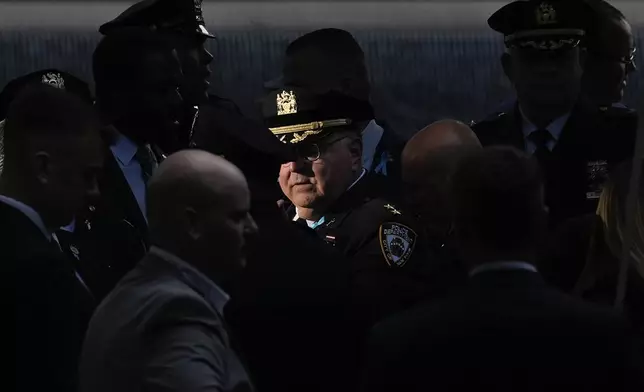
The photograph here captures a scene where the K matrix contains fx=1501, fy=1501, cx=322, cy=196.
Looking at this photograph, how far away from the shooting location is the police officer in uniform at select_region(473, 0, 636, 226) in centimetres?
405

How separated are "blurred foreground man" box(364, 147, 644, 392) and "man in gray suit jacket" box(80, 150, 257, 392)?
11.3 inches

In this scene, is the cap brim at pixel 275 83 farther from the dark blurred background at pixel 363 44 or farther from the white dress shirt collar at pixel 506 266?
the white dress shirt collar at pixel 506 266

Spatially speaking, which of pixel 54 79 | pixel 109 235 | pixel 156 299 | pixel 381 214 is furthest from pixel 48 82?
pixel 156 299

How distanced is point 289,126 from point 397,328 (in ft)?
5.19

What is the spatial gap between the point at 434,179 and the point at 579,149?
663 mm

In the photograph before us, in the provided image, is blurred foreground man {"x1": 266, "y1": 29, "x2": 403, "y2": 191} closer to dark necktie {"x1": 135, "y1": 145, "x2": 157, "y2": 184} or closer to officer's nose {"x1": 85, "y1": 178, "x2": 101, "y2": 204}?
dark necktie {"x1": 135, "y1": 145, "x2": 157, "y2": 184}

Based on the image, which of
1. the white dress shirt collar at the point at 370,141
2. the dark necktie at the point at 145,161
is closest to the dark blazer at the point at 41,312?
the dark necktie at the point at 145,161

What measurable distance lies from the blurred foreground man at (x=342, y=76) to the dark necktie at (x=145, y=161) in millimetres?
602

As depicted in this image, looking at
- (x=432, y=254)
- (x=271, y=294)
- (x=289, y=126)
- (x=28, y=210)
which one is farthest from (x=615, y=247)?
(x=28, y=210)

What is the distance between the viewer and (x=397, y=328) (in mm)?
2498

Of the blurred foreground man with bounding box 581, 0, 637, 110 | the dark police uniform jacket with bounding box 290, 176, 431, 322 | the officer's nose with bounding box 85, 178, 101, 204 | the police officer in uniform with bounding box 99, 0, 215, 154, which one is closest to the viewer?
the officer's nose with bounding box 85, 178, 101, 204

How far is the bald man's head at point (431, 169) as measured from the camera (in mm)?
3568

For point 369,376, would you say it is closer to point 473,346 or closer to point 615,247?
point 473,346

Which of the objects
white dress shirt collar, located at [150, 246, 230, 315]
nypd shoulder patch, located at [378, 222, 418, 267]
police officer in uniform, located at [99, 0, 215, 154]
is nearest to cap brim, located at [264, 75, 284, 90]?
police officer in uniform, located at [99, 0, 215, 154]
